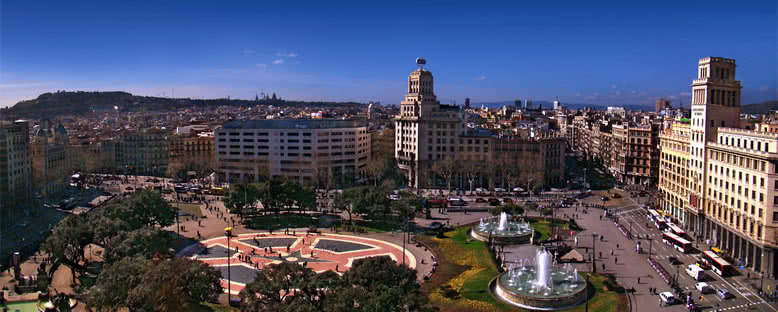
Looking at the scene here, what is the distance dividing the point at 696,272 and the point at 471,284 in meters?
21.9

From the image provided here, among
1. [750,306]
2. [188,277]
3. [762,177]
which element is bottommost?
[750,306]

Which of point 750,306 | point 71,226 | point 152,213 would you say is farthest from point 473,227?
point 71,226

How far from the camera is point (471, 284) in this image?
55812 mm

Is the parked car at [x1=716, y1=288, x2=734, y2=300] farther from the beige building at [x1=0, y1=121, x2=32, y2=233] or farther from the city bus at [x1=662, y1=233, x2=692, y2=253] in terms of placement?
the beige building at [x1=0, y1=121, x2=32, y2=233]

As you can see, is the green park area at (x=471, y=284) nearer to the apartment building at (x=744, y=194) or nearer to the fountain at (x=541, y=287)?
the fountain at (x=541, y=287)

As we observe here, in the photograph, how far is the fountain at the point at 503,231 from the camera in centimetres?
7338

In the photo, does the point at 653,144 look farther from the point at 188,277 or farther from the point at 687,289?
the point at 188,277

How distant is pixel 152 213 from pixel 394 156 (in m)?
67.3

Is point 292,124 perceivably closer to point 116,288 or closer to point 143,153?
point 143,153

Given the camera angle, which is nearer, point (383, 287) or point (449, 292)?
point (383, 287)

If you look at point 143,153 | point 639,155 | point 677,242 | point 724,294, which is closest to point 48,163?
point 143,153

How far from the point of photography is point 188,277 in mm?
45281

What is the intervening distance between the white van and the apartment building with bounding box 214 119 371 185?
246ft

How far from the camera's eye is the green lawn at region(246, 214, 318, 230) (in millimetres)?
82500
